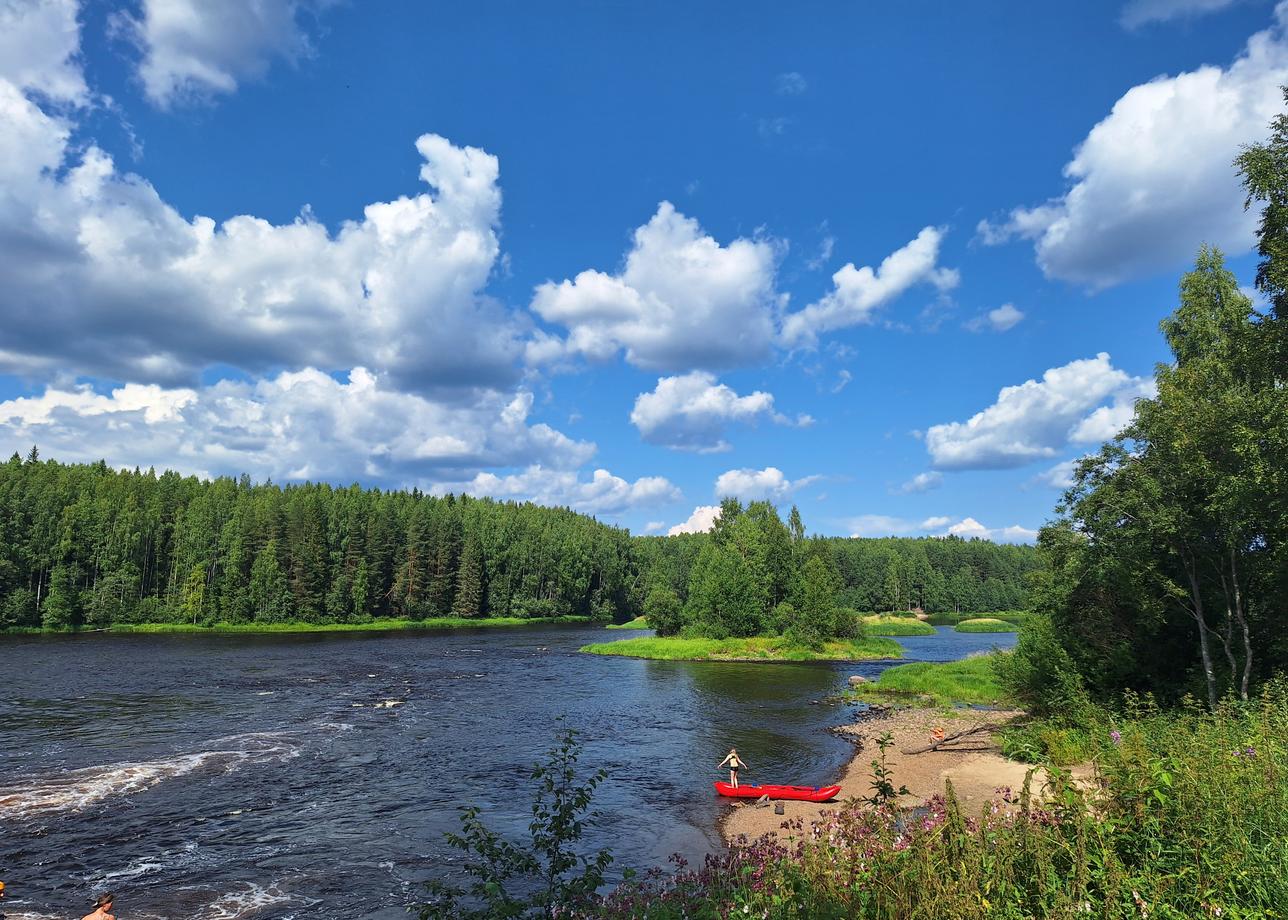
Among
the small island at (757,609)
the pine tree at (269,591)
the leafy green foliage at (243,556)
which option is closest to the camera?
the small island at (757,609)

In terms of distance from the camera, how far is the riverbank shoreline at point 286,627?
95256 mm

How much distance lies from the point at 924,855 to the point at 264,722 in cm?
4028

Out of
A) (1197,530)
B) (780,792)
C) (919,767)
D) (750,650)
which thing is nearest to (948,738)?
(919,767)

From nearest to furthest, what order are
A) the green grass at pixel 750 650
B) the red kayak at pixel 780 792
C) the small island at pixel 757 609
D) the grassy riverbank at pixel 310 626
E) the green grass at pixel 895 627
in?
1. the red kayak at pixel 780 792
2. the green grass at pixel 750 650
3. the small island at pixel 757 609
4. the grassy riverbank at pixel 310 626
5. the green grass at pixel 895 627

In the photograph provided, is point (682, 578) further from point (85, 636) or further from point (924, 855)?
point (924, 855)

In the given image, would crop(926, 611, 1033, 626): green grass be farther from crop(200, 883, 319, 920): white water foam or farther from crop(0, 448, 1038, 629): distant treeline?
crop(200, 883, 319, 920): white water foam

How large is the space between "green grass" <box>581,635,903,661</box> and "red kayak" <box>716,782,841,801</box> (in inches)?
2041

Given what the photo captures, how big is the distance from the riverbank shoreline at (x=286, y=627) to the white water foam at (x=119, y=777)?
77.7 meters

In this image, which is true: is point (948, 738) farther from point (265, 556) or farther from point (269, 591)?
point (265, 556)

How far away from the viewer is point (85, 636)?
8719 centimetres

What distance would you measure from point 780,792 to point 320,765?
19627mm

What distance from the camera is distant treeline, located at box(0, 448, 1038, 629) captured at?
102 metres

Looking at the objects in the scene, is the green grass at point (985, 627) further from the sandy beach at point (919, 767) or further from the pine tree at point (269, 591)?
the pine tree at point (269, 591)

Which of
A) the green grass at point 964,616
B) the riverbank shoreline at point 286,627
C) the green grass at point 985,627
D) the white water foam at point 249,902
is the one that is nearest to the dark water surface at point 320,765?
the white water foam at point 249,902
